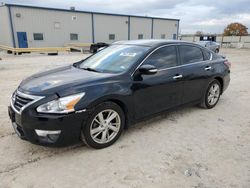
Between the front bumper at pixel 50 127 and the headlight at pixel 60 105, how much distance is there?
6cm

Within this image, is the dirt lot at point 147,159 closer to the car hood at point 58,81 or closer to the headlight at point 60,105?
the headlight at point 60,105

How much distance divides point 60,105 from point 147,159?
4.50 ft

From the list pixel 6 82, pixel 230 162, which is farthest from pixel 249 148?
pixel 6 82

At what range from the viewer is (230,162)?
298 centimetres

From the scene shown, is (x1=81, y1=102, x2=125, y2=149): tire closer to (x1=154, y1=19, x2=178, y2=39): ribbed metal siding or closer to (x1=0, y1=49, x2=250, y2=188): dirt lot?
(x1=0, y1=49, x2=250, y2=188): dirt lot

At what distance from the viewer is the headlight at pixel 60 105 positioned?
2768 millimetres

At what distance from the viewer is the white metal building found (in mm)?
21938

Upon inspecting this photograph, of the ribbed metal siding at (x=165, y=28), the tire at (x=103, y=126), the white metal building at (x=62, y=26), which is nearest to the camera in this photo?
the tire at (x=103, y=126)

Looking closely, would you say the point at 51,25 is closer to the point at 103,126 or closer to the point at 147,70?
the point at 147,70

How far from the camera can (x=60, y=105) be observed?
9.19ft

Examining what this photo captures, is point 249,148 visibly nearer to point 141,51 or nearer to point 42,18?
point 141,51

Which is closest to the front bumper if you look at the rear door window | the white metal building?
the rear door window

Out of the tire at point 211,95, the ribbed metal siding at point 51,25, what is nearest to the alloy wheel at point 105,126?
the tire at point 211,95

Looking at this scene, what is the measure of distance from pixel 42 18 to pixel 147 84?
22.9 m
